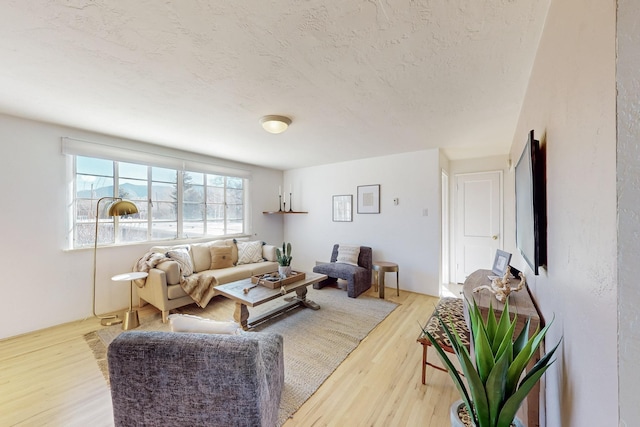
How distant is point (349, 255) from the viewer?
4098 millimetres

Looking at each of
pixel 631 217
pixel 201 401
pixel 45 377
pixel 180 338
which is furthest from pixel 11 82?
pixel 631 217

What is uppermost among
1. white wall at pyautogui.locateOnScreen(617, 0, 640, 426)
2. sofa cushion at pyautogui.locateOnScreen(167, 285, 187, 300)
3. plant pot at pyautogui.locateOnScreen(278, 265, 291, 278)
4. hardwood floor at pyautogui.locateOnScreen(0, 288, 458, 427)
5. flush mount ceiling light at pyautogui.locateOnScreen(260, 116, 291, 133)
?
flush mount ceiling light at pyautogui.locateOnScreen(260, 116, 291, 133)

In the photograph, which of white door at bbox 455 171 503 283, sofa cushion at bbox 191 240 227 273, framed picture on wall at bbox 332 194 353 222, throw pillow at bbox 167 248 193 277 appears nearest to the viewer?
throw pillow at bbox 167 248 193 277

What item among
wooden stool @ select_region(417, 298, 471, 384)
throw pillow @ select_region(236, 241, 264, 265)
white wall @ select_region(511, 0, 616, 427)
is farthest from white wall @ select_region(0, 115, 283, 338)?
white wall @ select_region(511, 0, 616, 427)

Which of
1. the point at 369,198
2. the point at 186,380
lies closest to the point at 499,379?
the point at 186,380

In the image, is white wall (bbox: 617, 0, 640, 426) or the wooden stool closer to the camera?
white wall (bbox: 617, 0, 640, 426)

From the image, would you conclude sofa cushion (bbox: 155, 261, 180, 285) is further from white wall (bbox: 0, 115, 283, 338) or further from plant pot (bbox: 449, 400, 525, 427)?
plant pot (bbox: 449, 400, 525, 427)

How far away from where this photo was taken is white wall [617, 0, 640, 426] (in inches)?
19.0

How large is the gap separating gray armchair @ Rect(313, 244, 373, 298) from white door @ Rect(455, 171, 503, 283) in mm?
1729

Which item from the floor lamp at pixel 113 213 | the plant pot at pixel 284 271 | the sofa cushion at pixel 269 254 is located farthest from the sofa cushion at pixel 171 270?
the sofa cushion at pixel 269 254

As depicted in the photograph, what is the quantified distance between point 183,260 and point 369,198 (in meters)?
3.08

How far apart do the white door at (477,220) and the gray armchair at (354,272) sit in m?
1.73

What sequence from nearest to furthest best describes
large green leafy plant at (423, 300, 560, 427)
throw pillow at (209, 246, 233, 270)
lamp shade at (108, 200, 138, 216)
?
large green leafy plant at (423, 300, 560, 427)
lamp shade at (108, 200, 138, 216)
throw pillow at (209, 246, 233, 270)

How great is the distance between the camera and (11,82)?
1860mm
